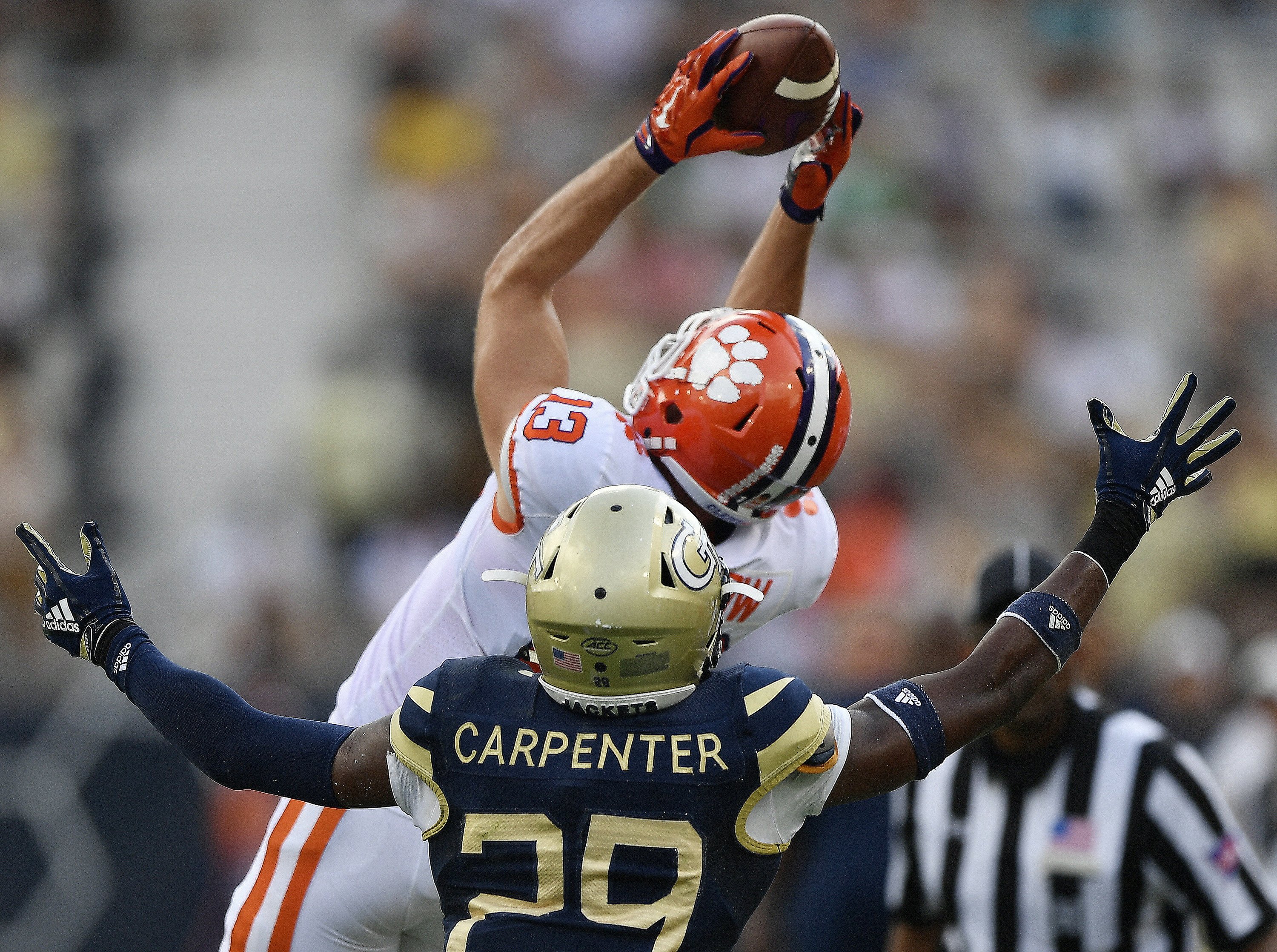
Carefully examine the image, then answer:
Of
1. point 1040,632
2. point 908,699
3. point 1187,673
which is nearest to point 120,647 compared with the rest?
point 908,699

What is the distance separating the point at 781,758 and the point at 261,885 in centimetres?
152

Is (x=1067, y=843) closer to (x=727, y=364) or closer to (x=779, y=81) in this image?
(x=727, y=364)

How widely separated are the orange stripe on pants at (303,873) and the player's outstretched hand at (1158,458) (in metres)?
1.86

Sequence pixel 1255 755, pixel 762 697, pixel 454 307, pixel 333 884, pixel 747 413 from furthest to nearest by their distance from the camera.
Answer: pixel 454 307 < pixel 1255 755 < pixel 333 884 < pixel 747 413 < pixel 762 697

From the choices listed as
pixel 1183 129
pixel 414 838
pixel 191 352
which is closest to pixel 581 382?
pixel 191 352

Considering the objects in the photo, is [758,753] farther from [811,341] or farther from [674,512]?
[811,341]

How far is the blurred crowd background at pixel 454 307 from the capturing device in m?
9.15

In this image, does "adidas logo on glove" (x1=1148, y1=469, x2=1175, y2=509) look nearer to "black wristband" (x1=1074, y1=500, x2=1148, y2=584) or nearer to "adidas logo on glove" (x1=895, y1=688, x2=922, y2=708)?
"black wristband" (x1=1074, y1=500, x2=1148, y2=584)

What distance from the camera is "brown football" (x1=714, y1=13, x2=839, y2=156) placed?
3727 millimetres

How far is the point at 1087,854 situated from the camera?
460cm

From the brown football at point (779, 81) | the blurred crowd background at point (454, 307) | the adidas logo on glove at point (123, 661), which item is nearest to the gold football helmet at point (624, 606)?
the adidas logo on glove at point (123, 661)

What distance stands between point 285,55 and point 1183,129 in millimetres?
7132

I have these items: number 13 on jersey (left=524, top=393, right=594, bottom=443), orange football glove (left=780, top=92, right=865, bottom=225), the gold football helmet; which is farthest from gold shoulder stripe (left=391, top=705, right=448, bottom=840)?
orange football glove (left=780, top=92, right=865, bottom=225)

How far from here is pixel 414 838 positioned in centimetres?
376
